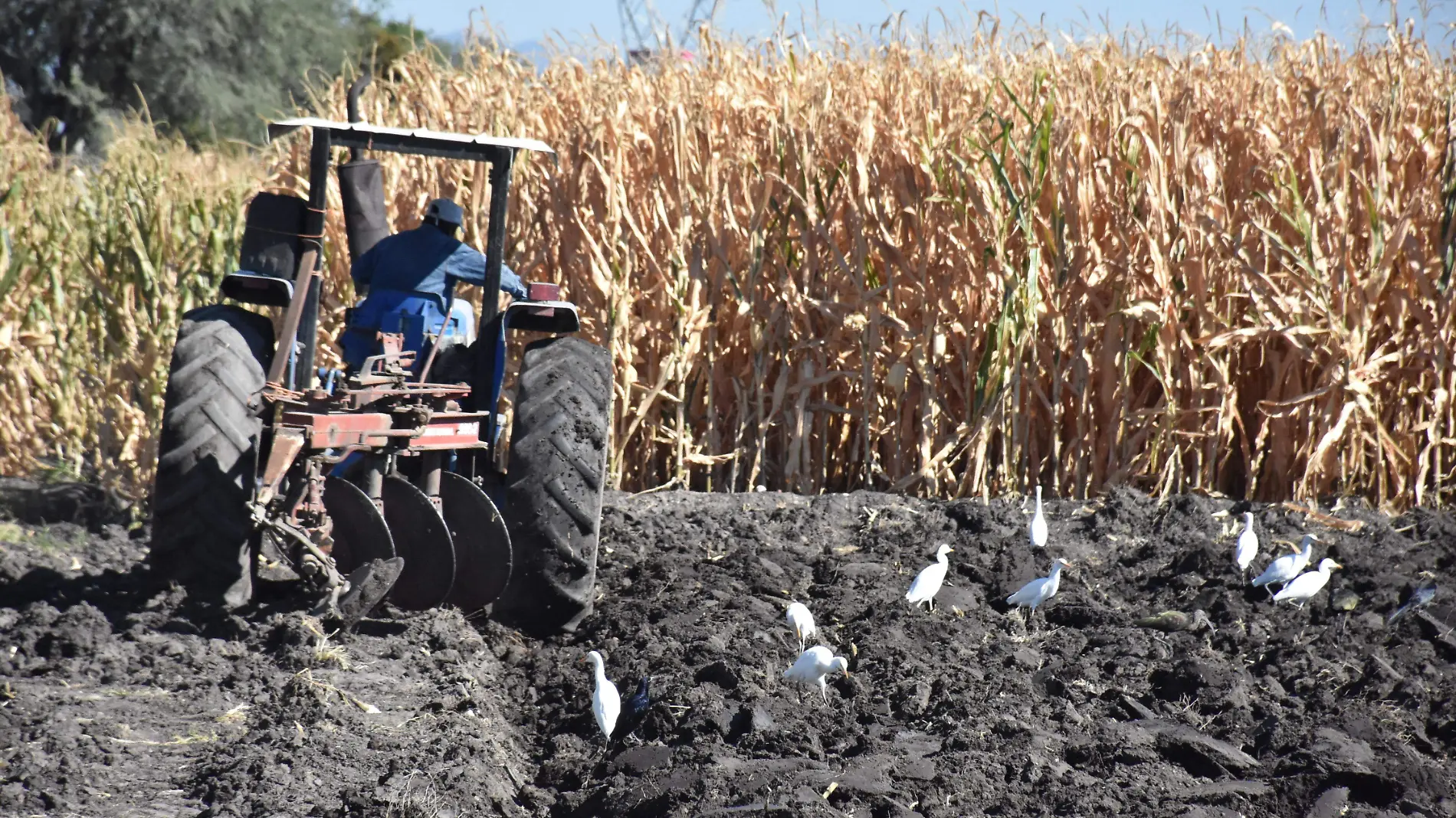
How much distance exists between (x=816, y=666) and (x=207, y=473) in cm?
204

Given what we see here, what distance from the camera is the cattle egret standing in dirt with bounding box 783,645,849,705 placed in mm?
3617

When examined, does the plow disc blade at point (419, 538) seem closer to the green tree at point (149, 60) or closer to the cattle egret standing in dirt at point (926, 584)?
the cattle egret standing in dirt at point (926, 584)

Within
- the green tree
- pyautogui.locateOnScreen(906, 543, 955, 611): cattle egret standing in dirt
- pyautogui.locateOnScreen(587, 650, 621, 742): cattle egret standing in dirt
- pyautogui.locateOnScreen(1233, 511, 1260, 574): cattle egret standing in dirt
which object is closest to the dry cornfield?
pyautogui.locateOnScreen(1233, 511, 1260, 574): cattle egret standing in dirt

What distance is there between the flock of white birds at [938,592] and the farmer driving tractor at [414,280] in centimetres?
135

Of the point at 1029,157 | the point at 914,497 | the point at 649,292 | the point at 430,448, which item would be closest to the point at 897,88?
the point at 1029,157

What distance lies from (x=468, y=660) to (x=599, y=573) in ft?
3.84

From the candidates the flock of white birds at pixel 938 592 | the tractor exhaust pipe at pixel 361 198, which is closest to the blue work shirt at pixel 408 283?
the tractor exhaust pipe at pixel 361 198

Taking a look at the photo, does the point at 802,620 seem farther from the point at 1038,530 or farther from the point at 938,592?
the point at 1038,530

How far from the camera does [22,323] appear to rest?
6934mm

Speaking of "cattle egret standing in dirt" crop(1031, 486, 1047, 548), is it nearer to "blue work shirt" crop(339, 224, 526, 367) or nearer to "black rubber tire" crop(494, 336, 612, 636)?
"black rubber tire" crop(494, 336, 612, 636)

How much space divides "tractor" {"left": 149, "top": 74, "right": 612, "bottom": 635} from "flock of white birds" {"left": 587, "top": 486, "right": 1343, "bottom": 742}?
20.4 inches

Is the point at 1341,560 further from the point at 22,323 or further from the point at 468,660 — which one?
the point at 22,323

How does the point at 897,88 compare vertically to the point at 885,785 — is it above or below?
above

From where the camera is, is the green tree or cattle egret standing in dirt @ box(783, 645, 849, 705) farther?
the green tree
